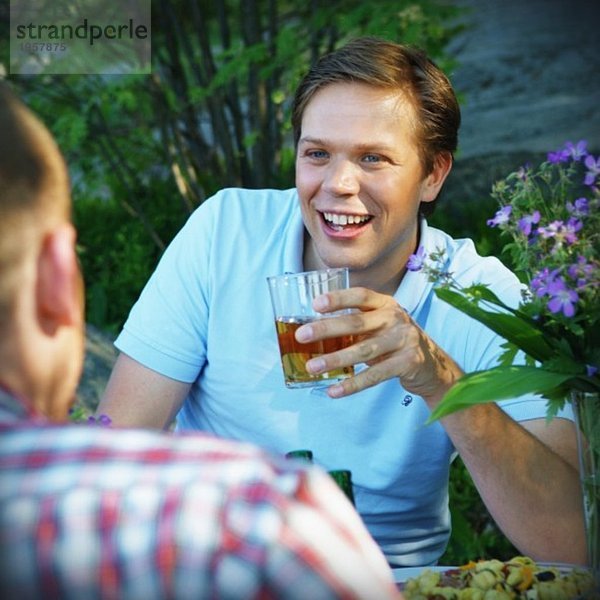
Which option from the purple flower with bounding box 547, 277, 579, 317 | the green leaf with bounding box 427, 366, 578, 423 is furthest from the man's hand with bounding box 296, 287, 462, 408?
the purple flower with bounding box 547, 277, 579, 317

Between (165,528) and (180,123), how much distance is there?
587 centimetres

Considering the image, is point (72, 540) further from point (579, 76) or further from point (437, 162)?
point (579, 76)

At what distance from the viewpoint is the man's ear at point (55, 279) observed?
1.08 metres

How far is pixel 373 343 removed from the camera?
7.03ft

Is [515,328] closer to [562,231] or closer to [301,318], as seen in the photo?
[562,231]

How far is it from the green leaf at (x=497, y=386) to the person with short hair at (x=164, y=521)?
2.36 feet

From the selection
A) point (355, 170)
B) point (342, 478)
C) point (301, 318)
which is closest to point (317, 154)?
point (355, 170)

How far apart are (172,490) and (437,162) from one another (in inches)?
84.7

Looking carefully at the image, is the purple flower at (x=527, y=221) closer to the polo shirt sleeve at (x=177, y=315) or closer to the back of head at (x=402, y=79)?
the back of head at (x=402, y=79)

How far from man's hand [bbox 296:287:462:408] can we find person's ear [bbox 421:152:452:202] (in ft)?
2.77

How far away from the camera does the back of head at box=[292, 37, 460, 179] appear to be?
2.80m

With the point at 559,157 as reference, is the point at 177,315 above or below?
below

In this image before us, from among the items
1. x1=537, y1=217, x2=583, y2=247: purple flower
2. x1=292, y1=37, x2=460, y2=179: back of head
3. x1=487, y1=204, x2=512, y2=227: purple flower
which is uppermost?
x1=292, y1=37, x2=460, y2=179: back of head

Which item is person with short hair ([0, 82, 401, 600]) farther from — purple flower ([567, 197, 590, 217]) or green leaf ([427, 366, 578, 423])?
purple flower ([567, 197, 590, 217])
